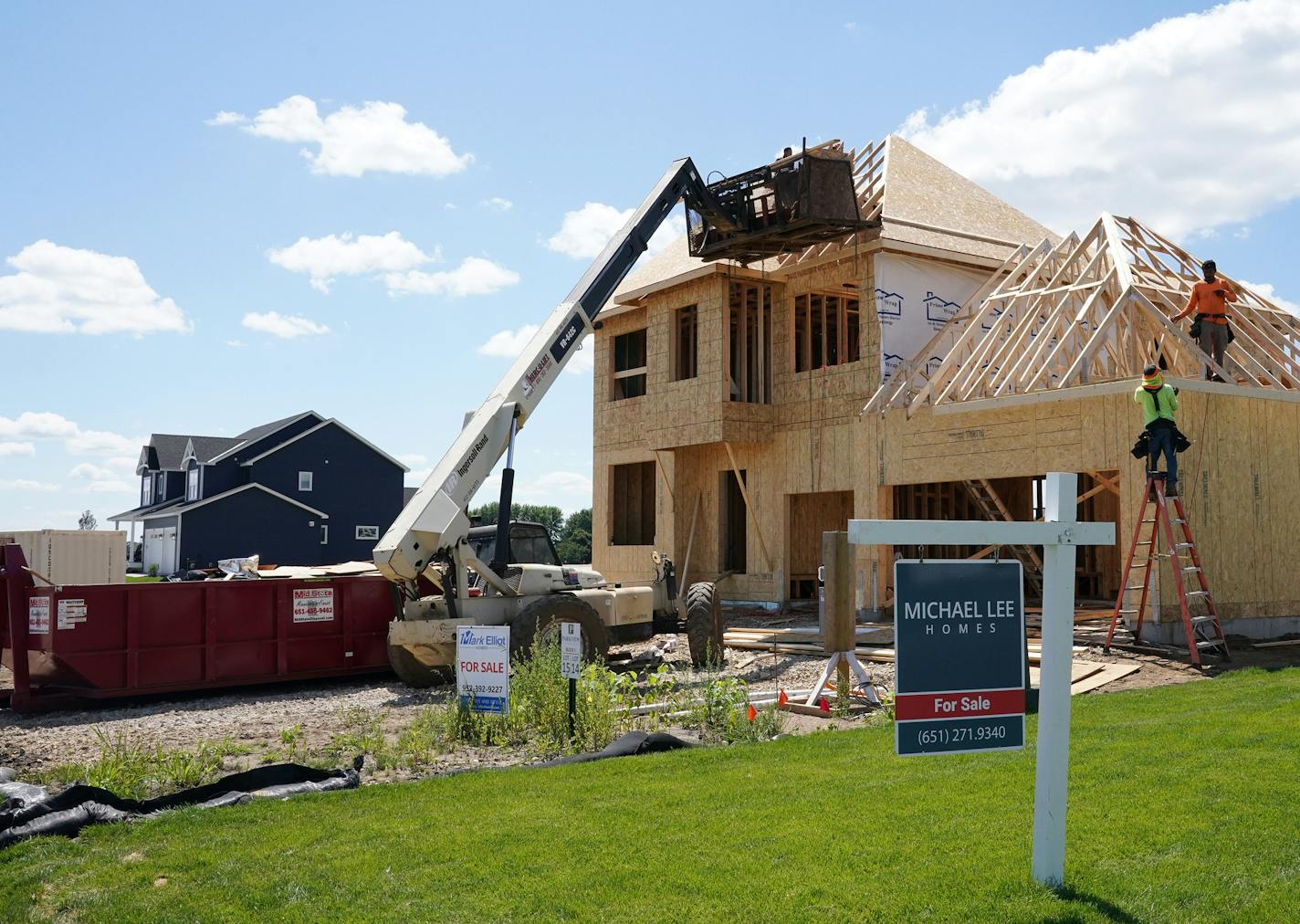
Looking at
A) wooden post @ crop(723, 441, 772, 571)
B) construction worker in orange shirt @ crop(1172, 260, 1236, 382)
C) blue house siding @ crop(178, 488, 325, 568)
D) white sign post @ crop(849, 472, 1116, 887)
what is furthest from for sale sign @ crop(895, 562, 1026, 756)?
blue house siding @ crop(178, 488, 325, 568)

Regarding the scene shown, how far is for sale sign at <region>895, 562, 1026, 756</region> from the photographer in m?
5.23

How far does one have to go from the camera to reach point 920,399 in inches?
727

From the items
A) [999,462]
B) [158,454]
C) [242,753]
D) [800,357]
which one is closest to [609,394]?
[800,357]

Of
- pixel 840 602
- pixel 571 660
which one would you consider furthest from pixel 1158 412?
pixel 571 660

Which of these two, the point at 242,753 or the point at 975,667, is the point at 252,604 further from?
the point at 975,667

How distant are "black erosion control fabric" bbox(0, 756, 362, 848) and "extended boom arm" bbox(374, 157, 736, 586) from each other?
475 centimetres

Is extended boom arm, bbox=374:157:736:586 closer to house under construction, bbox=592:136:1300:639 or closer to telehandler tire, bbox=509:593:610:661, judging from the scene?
telehandler tire, bbox=509:593:610:661

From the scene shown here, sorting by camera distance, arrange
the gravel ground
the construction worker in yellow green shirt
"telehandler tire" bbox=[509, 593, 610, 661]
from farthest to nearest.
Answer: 1. the construction worker in yellow green shirt
2. "telehandler tire" bbox=[509, 593, 610, 661]
3. the gravel ground

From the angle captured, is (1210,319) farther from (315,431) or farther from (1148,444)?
(315,431)

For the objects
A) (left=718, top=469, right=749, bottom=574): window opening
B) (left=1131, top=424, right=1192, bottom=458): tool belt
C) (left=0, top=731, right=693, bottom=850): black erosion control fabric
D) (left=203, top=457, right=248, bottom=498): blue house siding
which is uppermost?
(left=203, top=457, right=248, bottom=498): blue house siding

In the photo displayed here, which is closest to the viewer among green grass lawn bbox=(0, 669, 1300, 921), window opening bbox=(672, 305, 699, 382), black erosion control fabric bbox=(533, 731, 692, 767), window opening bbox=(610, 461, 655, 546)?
green grass lawn bbox=(0, 669, 1300, 921)

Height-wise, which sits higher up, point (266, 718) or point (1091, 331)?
point (1091, 331)

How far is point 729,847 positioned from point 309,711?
24.2ft

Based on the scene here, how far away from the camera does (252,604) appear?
45.1 feet
